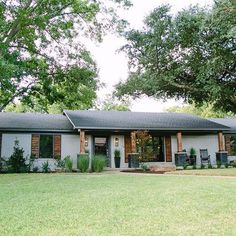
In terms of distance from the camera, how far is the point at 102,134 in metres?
21.1

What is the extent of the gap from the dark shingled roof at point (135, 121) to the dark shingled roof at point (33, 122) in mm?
626

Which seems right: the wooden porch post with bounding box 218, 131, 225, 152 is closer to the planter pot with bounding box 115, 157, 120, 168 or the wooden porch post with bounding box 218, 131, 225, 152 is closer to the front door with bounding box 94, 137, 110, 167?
the planter pot with bounding box 115, 157, 120, 168

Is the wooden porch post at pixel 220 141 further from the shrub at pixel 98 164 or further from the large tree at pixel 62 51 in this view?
the large tree at pixel 62 51

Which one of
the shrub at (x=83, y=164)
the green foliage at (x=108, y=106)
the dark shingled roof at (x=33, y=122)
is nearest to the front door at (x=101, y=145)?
the dark shingled roof at (x=33, y=122)

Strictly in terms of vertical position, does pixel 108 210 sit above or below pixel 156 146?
below

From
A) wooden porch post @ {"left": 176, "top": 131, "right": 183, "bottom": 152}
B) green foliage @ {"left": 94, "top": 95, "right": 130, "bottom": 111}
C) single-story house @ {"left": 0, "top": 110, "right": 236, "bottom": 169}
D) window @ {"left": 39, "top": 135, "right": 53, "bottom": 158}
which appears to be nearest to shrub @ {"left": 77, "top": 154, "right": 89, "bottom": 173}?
single-story house @ {"left": 0, "top": 110, "right": 236, "bottom": 169}

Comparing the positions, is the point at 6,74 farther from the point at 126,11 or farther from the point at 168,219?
the point at 168,219

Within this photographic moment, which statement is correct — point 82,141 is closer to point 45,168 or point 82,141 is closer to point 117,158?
point 45,168

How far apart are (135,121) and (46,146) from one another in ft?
Result: 20.0

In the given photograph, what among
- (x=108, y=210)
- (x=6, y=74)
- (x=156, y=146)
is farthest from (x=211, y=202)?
(x=156, y=146)

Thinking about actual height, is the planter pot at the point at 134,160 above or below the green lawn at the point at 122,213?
above

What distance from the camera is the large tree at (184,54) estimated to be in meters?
15.2

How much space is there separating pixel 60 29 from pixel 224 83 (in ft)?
30.7

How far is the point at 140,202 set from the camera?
20.0 feet
